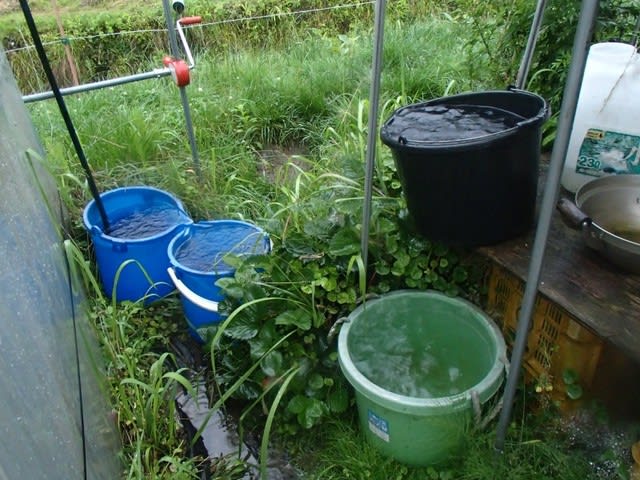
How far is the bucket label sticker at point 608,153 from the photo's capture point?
1560 mm

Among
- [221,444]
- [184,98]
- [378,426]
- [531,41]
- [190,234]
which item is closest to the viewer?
[378,426]

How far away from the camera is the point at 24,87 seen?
4.70 meters

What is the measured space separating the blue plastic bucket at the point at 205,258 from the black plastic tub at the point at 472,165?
0.69 m

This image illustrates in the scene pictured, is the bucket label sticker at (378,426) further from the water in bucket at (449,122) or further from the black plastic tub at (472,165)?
the water in bucket at (449,122)

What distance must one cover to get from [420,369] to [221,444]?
704mm

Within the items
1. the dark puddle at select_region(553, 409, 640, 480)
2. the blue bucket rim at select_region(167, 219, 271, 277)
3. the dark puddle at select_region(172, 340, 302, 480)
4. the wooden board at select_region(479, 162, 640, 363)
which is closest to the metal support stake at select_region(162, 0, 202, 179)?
the blue bucket rim at select_region(167, 219, 271, 277)

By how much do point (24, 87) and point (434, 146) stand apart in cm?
453

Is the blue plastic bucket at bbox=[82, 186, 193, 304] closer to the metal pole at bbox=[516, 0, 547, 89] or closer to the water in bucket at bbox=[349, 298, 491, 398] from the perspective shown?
the water in bucket at bbox=[349, 298, 491, 398]

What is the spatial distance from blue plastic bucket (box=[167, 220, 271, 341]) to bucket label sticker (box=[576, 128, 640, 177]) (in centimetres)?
110

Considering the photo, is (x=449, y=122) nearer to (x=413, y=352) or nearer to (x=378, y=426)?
(x=413, y=352)

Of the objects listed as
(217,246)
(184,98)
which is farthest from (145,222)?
(184,98)

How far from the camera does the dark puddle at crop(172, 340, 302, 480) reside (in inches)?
64.2

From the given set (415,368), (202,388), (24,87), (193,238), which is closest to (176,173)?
(193,238)

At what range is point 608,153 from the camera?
5.24 feet
